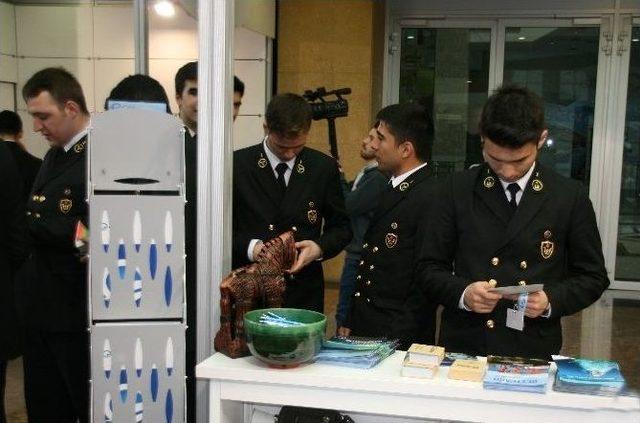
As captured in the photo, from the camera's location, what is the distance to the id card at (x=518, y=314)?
1.61 m

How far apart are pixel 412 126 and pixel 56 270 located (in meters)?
1.32

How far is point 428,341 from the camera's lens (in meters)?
2.17

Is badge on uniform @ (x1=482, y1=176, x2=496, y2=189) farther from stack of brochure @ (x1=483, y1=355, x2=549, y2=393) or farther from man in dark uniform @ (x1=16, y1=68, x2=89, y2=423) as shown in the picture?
man in dark uniform @ (x1=16, y1=68, x2=89, y2=423)

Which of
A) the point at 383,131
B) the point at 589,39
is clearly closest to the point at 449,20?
the point at 589,39

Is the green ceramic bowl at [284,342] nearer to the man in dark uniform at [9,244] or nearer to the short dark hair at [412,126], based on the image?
the short dark hair at [412,126]

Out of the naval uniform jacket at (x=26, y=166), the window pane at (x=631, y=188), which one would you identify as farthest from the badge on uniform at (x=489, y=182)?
the window pane at (x=631, y=188)

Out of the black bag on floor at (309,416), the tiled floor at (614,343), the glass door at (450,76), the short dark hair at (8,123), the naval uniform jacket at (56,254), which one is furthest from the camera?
the glass door at (450,76)

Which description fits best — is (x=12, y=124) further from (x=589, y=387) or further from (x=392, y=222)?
(x=589, y=387)

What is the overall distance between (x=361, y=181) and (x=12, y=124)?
241cm

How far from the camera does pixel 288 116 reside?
7.10ft

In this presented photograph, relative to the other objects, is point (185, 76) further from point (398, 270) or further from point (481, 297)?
point (481, 297)

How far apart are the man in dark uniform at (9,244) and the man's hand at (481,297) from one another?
152cm

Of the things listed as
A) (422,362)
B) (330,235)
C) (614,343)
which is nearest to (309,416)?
(422,362)

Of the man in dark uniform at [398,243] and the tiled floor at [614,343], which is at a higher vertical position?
the man in dark uniform at [398,243]
